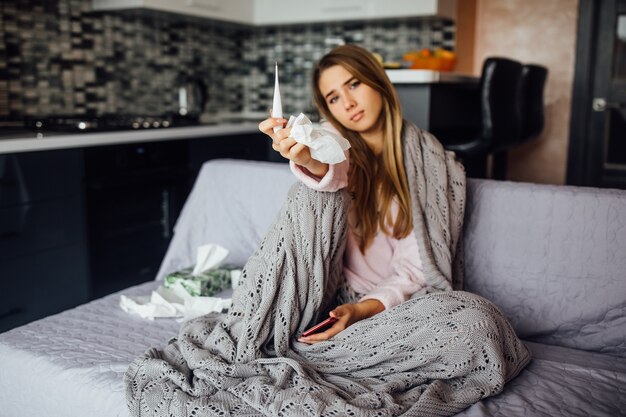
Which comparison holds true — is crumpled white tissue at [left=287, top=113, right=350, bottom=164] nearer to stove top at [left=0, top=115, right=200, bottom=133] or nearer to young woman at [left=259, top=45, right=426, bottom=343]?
young woman at [left=259, top=45, right=426, bottom=343]

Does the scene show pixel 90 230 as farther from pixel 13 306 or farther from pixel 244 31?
pixel 244 31

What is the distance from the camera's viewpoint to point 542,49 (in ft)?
14.0

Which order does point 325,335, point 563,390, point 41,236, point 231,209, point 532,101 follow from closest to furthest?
point 563,390
point 325,335
point 231,209
point 41,236
point 532,101

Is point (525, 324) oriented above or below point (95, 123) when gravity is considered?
below

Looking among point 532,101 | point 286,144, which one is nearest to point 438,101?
point 532,101

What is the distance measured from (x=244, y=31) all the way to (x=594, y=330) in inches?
135

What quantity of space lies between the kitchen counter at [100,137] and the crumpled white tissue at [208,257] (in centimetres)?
89

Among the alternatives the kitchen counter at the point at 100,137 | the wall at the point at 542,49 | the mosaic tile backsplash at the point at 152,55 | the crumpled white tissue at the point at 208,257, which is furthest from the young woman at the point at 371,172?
the wall at the point at 542,49

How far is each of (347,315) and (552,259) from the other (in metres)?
0.54

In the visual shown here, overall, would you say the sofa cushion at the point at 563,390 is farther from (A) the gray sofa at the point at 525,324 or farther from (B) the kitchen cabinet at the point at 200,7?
(B) the kitchen cabinet at the point at 200,7

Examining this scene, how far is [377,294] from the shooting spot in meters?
1.53

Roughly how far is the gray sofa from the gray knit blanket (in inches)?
2.8

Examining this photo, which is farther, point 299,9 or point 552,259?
point 299,9

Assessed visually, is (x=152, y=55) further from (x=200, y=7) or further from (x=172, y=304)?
(x=172, y=304)
